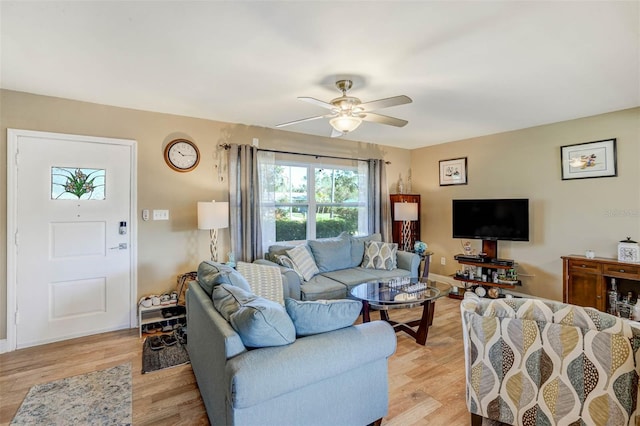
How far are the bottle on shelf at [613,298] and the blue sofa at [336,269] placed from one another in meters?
2.05

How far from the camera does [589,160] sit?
371 cm

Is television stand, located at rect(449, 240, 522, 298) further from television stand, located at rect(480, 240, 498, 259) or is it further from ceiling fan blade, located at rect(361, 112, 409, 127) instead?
ceiling fan blade, located at rect(361, 112, 409, 127)

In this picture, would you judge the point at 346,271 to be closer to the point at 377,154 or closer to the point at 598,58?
the point at 377,154

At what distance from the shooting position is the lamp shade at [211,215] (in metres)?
3.42

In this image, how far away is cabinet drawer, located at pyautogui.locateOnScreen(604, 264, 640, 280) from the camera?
315 centimetres

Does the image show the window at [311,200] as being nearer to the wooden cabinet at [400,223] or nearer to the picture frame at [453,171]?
the wooden cabinet at [400,223]

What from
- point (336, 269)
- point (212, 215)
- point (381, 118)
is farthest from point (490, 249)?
point (212, 215)

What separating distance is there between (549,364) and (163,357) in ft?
9.59

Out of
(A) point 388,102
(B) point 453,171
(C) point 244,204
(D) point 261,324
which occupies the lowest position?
(D) point 261,324

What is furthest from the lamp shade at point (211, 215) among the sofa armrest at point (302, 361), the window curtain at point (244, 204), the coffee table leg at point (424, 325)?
the coffee table leg at point (424, 325)

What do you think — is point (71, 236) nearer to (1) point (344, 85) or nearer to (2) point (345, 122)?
(2) point (345, 122)

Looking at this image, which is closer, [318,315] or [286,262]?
[318,315]

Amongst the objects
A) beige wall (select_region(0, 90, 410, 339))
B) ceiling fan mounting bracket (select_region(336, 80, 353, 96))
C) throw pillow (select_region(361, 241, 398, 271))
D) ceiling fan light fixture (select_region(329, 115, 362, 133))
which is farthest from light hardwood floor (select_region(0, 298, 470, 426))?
ceiling fan mounting bracket (select_region(336, 80, 353, 96))

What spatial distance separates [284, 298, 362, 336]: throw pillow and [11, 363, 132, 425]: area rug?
1369mm
